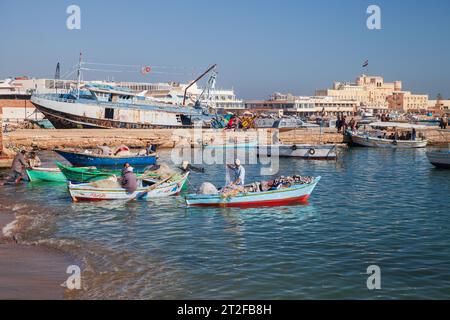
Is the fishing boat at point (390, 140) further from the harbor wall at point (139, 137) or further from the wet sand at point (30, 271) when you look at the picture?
the wet sand at point (30, 271)

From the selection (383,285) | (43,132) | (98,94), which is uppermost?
(98,94)

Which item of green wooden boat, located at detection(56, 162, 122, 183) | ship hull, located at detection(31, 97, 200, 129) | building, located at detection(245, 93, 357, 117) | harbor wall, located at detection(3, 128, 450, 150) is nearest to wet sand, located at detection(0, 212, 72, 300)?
green wooden boat, located at detection(56, 162, 122, 183)

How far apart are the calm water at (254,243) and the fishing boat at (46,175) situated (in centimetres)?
162

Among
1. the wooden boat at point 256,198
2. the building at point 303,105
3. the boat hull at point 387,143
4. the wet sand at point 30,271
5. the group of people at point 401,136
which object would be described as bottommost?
the wet sand at point 30,271

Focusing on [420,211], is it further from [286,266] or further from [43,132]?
[43,132]

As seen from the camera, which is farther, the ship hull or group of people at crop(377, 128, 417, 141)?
the ship hull

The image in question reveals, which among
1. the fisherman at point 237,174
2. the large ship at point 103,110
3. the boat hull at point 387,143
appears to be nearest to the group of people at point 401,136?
the boat hull at point 387,143

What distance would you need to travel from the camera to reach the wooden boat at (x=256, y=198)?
19.3 metres

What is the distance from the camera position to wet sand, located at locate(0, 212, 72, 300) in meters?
10.6

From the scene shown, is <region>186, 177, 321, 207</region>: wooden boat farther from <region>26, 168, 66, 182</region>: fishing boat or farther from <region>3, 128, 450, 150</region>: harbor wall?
<region>3, 128, 450, 150</region>: harbor wall

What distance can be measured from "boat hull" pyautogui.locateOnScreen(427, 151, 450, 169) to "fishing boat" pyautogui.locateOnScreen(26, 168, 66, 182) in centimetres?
2245
